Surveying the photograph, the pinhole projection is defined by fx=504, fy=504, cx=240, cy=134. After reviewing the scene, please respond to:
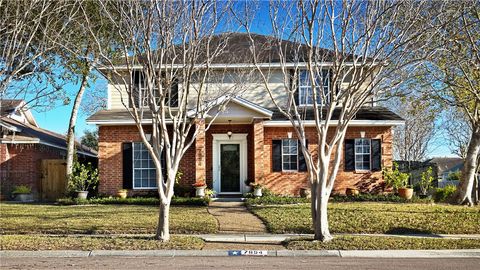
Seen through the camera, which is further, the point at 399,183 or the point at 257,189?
the point at 399,183

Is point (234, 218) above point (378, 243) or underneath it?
above

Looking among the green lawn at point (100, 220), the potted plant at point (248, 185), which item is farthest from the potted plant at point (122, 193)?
the potted plant at point (248, 185)

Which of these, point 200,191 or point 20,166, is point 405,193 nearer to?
point 200,191

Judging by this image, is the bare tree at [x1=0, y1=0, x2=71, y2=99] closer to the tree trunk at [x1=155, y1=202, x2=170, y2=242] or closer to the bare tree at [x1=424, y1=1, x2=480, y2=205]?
the tree trunk at [x1=155, y1=202, x2=170, y2=242]

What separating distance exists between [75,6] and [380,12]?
7.67 m

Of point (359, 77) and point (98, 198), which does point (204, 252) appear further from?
point (98, 198)

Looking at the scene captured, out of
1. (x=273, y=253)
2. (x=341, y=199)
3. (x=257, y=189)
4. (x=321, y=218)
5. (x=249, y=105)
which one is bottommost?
(x=273, y=253)

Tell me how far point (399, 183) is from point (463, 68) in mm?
5436

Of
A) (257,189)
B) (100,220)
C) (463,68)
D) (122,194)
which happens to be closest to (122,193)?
(122,194)

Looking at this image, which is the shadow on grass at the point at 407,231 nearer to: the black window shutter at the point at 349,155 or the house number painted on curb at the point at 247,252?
the house number painted on curb at the point at 247,252

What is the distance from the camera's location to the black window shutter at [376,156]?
2117 centimetres

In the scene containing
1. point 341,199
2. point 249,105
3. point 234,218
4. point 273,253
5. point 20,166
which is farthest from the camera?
point 20,166

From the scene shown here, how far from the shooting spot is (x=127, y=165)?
21.0 meters

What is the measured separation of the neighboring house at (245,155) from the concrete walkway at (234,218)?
2.74m
